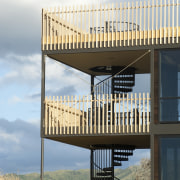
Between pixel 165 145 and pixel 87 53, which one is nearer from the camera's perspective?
pixel 165 145

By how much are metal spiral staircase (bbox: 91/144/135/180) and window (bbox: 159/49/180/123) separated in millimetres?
6291

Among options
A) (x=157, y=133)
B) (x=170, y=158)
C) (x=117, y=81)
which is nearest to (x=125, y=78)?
(x=117, y=81)

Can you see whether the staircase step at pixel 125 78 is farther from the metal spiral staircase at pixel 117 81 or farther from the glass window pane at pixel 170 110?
the glass window pane at pixel 170 110

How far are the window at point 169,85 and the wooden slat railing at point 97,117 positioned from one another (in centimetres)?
67

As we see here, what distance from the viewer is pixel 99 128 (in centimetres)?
2755

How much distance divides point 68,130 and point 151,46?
192 inches

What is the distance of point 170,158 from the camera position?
2659 centimetres

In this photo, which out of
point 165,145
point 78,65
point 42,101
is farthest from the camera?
point 78,65

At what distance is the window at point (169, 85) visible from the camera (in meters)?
26.9

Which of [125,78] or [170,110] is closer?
[170,110]

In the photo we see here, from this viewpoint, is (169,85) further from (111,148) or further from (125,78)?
(111,148)

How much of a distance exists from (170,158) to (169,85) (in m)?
2.93

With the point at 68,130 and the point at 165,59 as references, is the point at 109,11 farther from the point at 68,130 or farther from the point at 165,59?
the point at 68,130

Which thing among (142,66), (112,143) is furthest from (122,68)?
(112,143)
